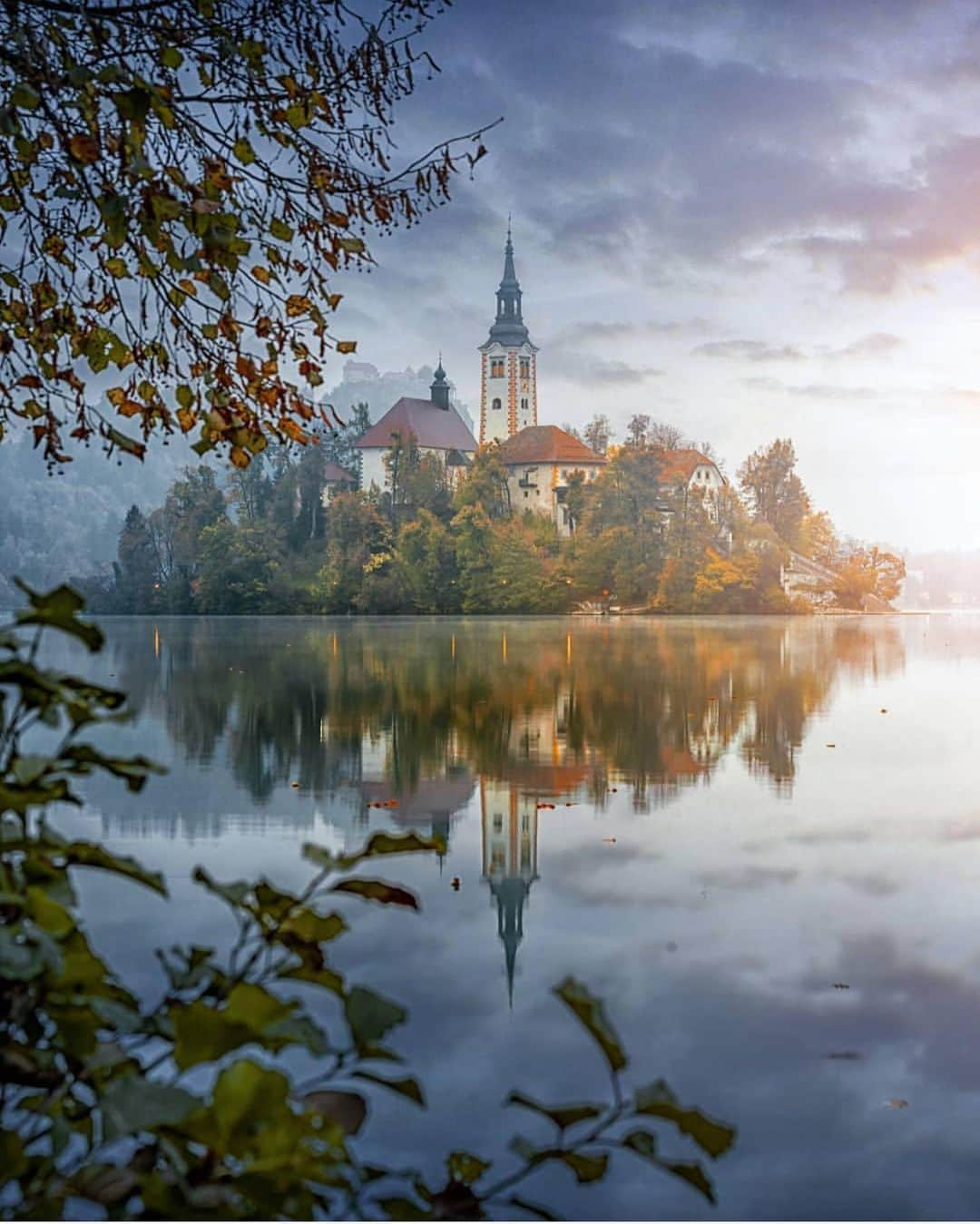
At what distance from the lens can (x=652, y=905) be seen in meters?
4.34

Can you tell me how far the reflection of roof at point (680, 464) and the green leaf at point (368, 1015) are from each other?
53043 millimetres

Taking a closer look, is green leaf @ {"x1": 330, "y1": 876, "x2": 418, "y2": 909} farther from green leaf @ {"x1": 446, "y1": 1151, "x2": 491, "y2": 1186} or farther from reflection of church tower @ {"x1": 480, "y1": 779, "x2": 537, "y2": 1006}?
reflection of church tower @ {"x1": 480, "y1": 779, "x2": 537, "y2": 1006}

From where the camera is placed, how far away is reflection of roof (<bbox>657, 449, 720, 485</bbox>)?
5386cm

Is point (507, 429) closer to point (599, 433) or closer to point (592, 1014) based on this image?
point (599, 433)

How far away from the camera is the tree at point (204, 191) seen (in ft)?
8.35

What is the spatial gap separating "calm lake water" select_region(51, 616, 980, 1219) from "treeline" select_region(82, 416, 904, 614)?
126 feet

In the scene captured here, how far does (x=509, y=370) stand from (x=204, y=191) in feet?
217

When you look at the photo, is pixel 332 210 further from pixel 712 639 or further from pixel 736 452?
pixel 736 452

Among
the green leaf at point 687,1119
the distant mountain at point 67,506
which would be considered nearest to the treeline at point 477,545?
the distant mountain at point 67,506

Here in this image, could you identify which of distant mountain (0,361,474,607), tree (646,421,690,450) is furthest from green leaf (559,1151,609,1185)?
distant mountain (0,361,474,607)

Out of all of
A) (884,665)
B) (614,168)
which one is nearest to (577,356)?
(614,168)

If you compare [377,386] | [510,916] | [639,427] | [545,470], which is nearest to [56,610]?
[510,916]

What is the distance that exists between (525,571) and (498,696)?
1476 inches

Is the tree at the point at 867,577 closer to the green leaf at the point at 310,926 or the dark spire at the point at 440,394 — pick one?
the dark spire at the point at 440,394
